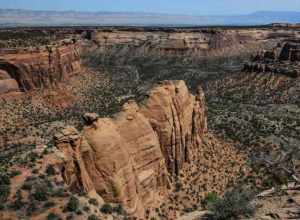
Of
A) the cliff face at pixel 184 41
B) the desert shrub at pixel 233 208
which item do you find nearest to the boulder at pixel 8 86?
the desert shrub at pixel 233 208

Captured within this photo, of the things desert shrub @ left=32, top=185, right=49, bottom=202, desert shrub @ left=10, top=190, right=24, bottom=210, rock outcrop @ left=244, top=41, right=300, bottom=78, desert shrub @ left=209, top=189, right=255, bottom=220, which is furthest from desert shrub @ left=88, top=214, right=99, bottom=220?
rock outcrop @ left=244, top=41, right=300, bottom=78

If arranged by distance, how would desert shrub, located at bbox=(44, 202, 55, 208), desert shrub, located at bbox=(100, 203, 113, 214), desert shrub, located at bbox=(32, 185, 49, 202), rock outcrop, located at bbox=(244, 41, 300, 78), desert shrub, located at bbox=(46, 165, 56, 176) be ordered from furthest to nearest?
rock outcrop, located at bbox=(244, 41, 300, 78), desert shrub, located at bbox=(46, 165, 56, 176), desert shrub, located at bbox=(100, 203, 113, 214), desert shrub, located at bbox=(32, 185, 49, 202), desert shrub, located at bbox=(44, 202, 55, 208)

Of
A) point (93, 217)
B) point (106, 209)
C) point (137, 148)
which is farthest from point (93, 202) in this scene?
point (137, 148)

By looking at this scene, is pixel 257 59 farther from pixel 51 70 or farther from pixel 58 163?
pixel 58 163

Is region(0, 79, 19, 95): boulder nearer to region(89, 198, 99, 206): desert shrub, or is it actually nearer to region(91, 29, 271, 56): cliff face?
region(89, 198, 99, 206): desert shrub

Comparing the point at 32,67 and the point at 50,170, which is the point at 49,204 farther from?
the point at 32,67

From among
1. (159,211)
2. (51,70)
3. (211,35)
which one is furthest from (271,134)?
(211,35)
